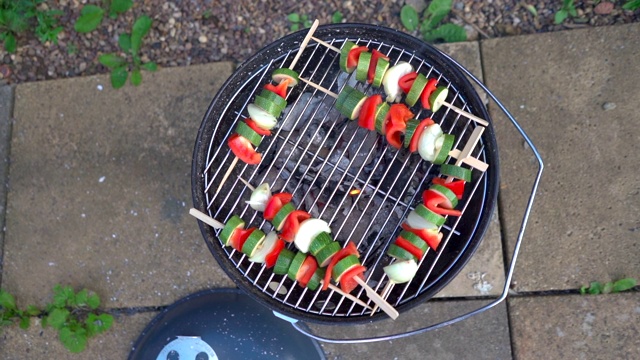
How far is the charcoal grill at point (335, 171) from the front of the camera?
2219mm

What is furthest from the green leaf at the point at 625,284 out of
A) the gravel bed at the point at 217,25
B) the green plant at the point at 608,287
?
the gravel bed at the point at 217,25

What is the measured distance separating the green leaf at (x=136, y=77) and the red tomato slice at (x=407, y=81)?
1.82m

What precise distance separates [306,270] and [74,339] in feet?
5.67

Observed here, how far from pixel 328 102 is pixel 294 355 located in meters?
1.36

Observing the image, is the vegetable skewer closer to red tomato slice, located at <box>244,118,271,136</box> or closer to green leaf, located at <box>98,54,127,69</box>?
red tomato slice, located at <box>244,118,271,136</box>

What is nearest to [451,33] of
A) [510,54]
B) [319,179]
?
[510,54]

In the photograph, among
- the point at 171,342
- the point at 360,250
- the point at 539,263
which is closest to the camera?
the point at 360,250

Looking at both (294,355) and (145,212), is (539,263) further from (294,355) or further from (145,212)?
(145,212)

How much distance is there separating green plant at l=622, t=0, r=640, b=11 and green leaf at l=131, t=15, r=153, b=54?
2.89 meters

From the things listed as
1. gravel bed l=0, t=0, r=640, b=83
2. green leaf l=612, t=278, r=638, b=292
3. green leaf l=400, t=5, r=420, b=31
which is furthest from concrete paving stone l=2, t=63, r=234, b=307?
green leaf l=612, t=278, r=638, b=292

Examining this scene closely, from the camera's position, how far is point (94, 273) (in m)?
3.14

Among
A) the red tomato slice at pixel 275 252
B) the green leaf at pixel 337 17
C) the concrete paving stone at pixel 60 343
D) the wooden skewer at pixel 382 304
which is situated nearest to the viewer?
the wooden skewer at pixel 382 304

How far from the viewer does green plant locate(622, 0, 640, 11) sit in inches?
117

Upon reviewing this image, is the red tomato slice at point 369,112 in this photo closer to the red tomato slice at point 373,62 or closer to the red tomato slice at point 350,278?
the red tomato slice at point 373,62
